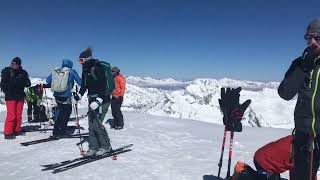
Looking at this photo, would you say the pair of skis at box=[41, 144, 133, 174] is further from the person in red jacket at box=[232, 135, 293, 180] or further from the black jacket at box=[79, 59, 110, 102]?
the person in red jacket at box=[232, 135, 293, 180]

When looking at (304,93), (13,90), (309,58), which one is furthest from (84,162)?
(309,58)

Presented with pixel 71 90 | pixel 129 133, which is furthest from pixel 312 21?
pixel 129 133

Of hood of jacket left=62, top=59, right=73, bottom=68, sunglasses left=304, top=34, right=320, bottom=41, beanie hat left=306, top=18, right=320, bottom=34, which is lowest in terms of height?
sunglasses left=304, top=34, right=320, bottom=41

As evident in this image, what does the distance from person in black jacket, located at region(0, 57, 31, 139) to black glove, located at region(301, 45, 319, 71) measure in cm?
1011

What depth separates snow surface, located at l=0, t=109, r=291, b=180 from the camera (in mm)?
8414

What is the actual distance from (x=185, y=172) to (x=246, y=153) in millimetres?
2981

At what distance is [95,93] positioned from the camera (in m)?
9.88

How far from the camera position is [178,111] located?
370ft

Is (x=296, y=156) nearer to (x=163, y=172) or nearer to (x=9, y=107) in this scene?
(x=163, y=172)

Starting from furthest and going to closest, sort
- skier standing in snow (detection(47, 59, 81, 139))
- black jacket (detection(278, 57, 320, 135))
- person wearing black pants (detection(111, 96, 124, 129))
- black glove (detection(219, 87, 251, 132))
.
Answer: person wearing black pants (detection(111, 96, 124, 129)) → skier standing in snow (detection(47, 59, 81, 139)) → black glove (detection(219, 87, 251, 132)) → black jacket (detection(278, 57, 320, 135))

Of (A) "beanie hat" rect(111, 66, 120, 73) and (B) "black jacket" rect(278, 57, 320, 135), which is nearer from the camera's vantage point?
(B) "black jacket" rect(278, 57, 320, 135)

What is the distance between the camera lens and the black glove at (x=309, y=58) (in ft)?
14.8

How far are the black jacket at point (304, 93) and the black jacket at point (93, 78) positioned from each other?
19.6 feet

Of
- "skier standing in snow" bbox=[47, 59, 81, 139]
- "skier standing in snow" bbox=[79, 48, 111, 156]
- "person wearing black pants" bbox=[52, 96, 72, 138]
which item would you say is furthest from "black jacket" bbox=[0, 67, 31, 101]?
"skier standing in snow" bbox=[79, 48, 111, 156]
